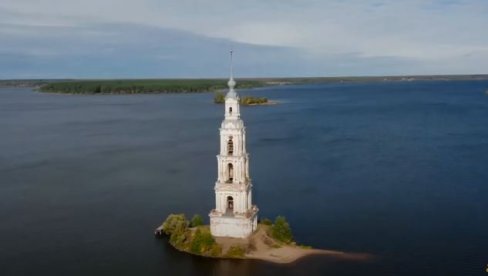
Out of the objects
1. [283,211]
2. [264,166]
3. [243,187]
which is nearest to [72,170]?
[264,166]

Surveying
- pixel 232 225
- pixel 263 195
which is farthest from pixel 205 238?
pixel 263 195

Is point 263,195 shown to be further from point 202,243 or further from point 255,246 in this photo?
point 202,243

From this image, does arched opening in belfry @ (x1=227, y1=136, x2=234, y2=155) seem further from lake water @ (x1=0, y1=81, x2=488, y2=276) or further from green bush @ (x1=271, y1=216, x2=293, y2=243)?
lake water @ (x1=0, y1=81, x2=488, y2=276)

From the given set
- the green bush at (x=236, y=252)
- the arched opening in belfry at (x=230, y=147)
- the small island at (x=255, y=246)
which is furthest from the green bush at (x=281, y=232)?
the arched opening in belfry at (x=230, y=147)

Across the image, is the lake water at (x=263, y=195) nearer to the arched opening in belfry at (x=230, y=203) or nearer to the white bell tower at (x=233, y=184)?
the white bell tower at (x=233, y=184)

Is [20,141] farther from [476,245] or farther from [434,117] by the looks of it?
[434,117]
